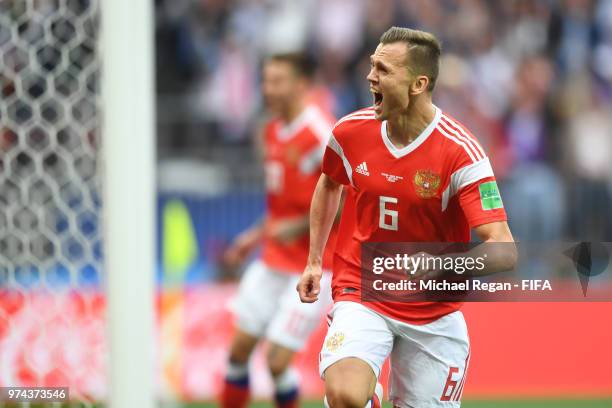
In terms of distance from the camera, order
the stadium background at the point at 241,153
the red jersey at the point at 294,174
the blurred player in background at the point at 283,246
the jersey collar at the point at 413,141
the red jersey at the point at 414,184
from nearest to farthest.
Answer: the red jersey at the point at 414,184 < the jersey collar at the point at 413,141 < the stadium background at the point at 241,153 < the blurred player in background at the point at 283,246 < the red jersey at the point at 294,174

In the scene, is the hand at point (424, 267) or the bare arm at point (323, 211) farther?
the bare arm at point (323, 211)

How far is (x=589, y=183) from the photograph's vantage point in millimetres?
10406

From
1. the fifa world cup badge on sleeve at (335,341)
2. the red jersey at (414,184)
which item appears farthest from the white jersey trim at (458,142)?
the fifa world cup badge on sleeve at (335,341)

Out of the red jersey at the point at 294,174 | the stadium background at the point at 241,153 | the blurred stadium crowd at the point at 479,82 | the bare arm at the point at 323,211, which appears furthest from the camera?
the blurred stadium crowd at the point at 479,82

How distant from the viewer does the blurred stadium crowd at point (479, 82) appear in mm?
10352

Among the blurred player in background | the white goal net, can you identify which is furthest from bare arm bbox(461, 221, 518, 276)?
the blurred player in background

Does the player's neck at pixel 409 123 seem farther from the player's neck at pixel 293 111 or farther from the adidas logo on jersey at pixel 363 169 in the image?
the player's neck at pixel 293 111

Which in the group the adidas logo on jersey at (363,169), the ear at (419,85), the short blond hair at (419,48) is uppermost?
the short blond hair at (419,48)

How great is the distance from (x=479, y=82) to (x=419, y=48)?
764 cm

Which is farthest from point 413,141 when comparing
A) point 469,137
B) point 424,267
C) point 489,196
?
point 424,267

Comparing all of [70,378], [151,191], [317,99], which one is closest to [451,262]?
[151,191]

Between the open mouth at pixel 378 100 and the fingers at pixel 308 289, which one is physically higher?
the open mouth at pixel 378 100

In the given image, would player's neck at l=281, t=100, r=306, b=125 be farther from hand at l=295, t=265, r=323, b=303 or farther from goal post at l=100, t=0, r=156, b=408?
goal post at l=100, t=0, r=156, b=408

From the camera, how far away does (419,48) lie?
3568 mm
